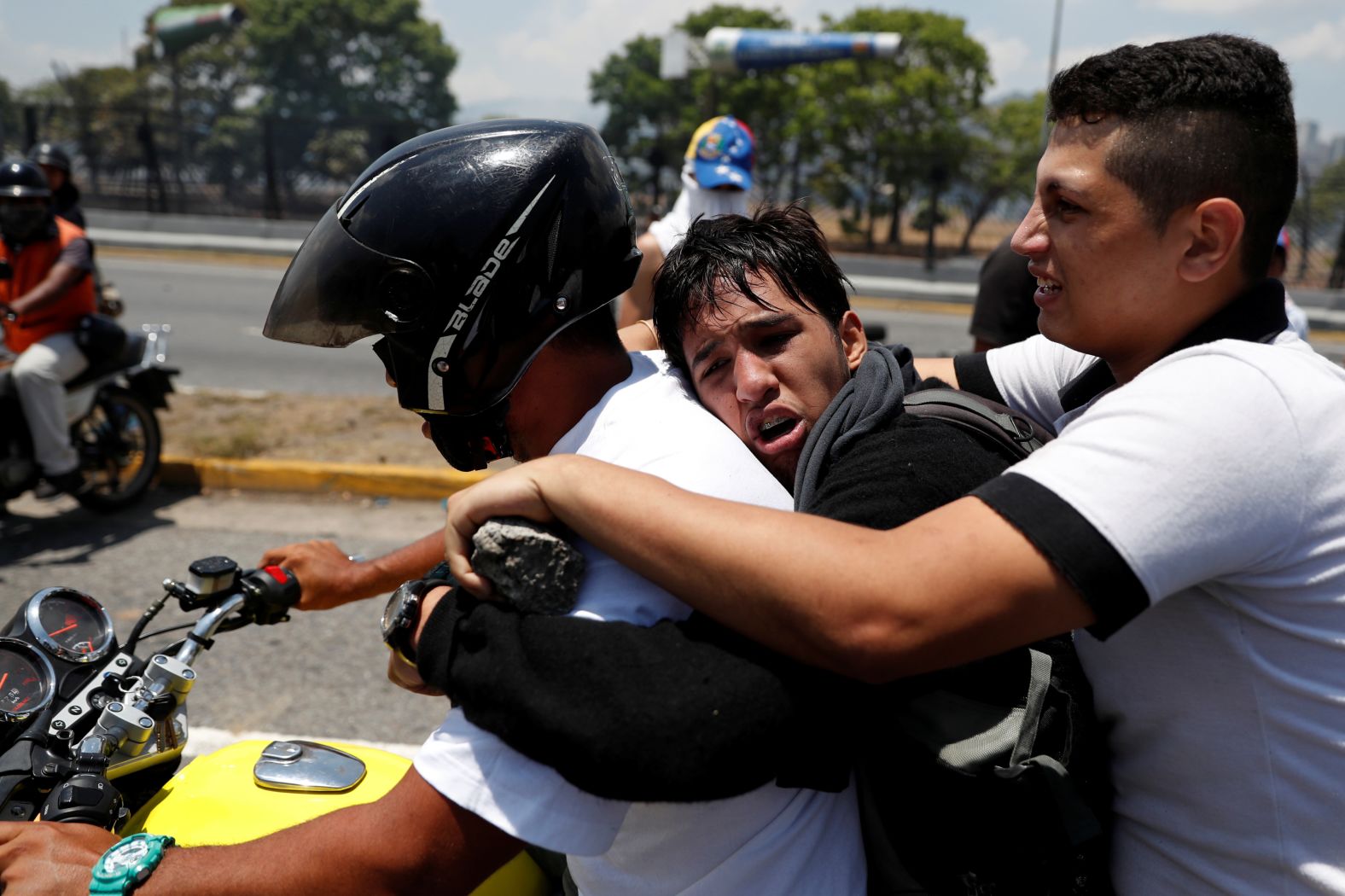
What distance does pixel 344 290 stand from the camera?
5.28 ft

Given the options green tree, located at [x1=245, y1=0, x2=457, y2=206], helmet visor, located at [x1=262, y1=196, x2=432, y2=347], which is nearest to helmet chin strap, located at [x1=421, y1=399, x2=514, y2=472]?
helmet visor, located at [x1=262, y1=196, x2=432, y2=347]

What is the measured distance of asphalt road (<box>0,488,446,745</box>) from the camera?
4.07 m

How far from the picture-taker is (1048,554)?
1.15 metres

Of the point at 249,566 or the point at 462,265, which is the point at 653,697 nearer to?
the point at 462,265

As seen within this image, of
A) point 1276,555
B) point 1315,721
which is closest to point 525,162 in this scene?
point 1276,555

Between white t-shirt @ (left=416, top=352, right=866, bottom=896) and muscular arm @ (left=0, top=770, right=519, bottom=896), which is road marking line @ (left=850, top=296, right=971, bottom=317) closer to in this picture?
white t-shirt @ (left=416, top=352, right=866, bottom=896)

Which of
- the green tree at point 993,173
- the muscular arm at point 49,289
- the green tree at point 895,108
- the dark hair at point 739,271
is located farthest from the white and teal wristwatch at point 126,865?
the green tree at point 895,108

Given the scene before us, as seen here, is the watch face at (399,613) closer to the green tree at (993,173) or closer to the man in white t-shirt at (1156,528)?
the man in white t-shirt at (1156,528)

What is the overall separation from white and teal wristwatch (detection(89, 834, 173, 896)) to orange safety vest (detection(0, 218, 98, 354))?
18.7 ft

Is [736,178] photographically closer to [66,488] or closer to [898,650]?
[66,488]

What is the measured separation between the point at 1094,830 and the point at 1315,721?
0.29 metres

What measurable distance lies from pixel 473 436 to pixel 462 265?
0.29m

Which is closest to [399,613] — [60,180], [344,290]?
[344,290]

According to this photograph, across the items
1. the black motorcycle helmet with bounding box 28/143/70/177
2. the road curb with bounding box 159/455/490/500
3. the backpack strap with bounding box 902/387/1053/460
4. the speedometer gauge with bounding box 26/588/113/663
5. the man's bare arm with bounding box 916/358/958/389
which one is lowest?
the road curb with bounding box 159/455/490/500
